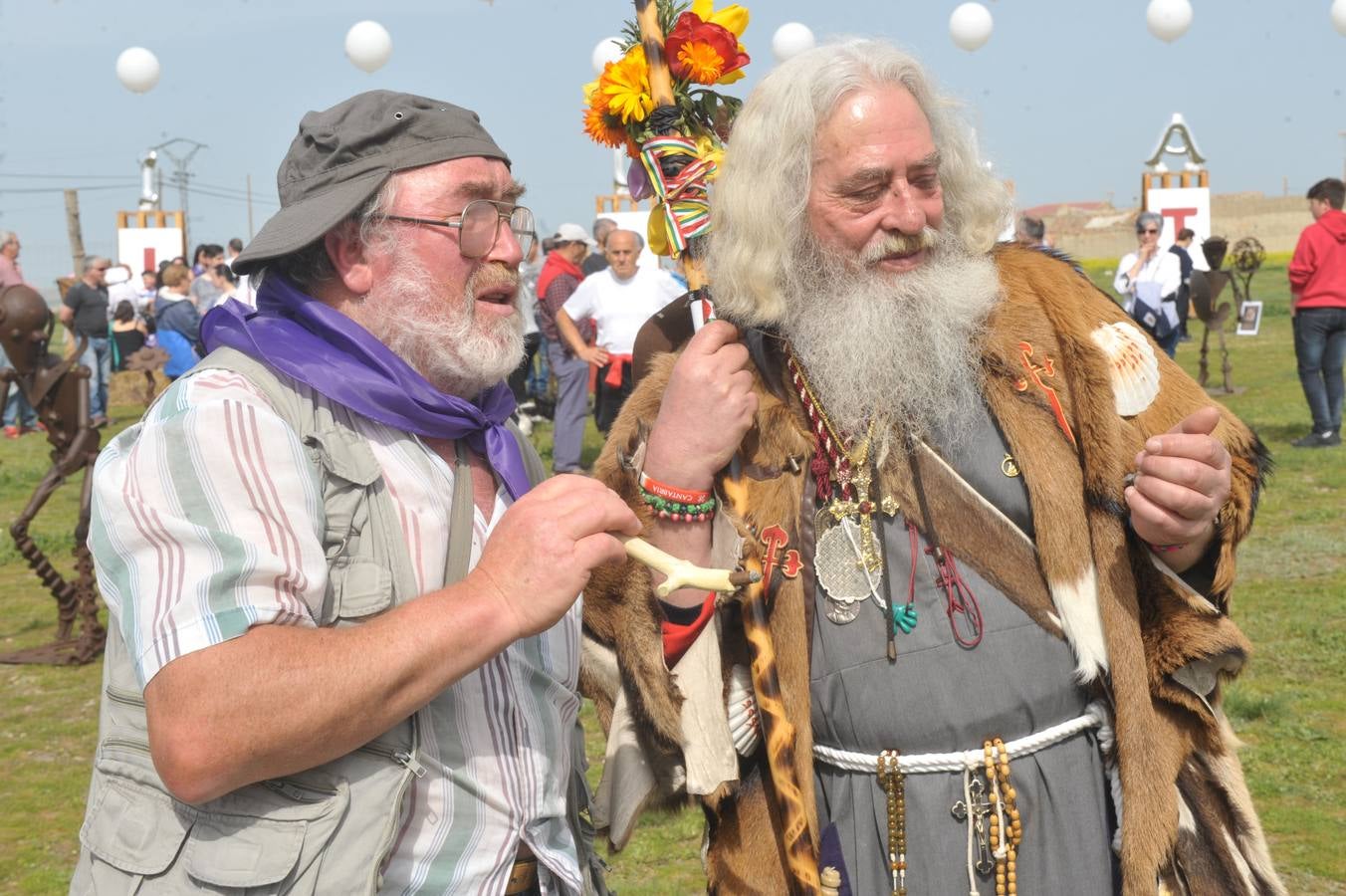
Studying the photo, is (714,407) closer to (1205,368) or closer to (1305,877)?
(1305,877)

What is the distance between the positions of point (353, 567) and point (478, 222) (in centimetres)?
63

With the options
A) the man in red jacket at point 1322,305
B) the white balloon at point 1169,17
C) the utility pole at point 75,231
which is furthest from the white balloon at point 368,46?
the utility pole at point 75,231

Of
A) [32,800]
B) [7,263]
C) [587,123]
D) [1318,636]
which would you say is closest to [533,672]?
[587,123]

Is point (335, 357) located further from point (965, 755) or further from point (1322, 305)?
point (1322, 305)

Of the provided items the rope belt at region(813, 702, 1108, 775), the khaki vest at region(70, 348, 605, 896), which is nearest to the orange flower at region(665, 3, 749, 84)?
the khaki vest at region(70, 348, 605, 896)

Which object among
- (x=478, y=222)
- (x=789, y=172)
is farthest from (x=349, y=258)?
(x=789, y=172)

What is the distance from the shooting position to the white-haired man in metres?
2.31

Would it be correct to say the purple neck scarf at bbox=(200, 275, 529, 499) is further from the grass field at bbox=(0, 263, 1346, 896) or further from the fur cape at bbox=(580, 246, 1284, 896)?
the grass field at bbox=(0, 263, 1346, 896)

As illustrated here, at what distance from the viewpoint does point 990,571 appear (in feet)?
7.68

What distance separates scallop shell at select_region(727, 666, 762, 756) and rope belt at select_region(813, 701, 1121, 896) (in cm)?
17

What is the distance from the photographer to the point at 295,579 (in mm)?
1729

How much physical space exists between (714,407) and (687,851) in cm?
274

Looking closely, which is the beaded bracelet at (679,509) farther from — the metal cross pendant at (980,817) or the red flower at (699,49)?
the red flower at (699,49)

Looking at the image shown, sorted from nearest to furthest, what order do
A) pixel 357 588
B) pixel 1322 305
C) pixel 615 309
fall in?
pixel 357 588
pixel 615 309
pixel 1322 305
